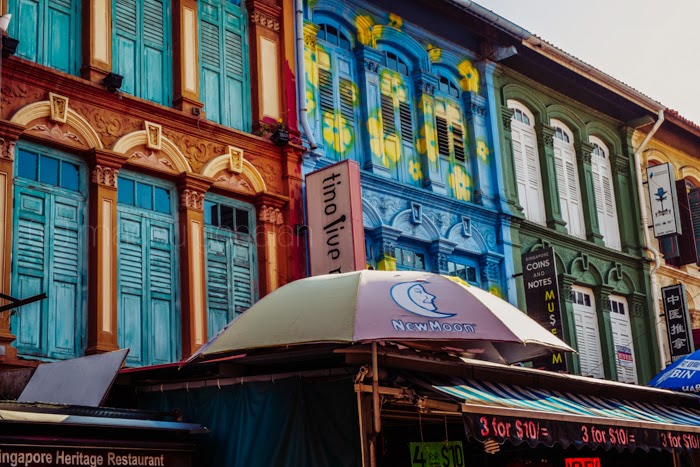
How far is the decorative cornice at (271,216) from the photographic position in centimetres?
1356

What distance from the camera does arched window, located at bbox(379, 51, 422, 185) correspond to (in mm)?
15961

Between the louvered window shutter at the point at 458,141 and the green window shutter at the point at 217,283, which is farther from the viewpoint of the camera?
the louvered window shutter at the point at 458,141

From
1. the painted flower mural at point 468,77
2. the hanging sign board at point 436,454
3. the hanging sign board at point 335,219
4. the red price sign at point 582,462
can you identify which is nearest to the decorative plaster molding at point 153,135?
the hanging sign board at point 335,219

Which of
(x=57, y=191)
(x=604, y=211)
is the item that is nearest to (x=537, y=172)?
(x=604, y=211)

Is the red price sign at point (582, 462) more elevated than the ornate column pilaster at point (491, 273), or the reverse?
the ornate column pilaster at point (491, 273)

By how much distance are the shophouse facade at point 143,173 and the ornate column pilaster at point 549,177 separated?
252 inches

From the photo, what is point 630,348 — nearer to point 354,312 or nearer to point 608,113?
point 608,113

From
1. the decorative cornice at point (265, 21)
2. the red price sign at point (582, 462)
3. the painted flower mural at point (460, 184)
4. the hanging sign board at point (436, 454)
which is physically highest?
the decorative cornice at point (265, 21)

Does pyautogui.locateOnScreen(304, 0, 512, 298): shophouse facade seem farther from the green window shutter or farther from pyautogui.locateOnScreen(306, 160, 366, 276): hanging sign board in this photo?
the green window shutter

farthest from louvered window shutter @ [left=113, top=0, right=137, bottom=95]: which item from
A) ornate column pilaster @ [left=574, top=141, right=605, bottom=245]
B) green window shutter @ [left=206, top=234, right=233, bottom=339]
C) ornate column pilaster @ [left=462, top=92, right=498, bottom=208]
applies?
ornate column pilaster @ [left=574, top=141, right=605, bottom=245]

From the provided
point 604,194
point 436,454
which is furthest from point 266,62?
point 604,194

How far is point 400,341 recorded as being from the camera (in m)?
8.04

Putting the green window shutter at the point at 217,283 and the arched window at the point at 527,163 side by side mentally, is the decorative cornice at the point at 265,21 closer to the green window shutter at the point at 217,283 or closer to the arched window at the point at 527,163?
the green window shutter at the point at 217,283

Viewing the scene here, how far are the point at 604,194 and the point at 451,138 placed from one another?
16.5 feet
